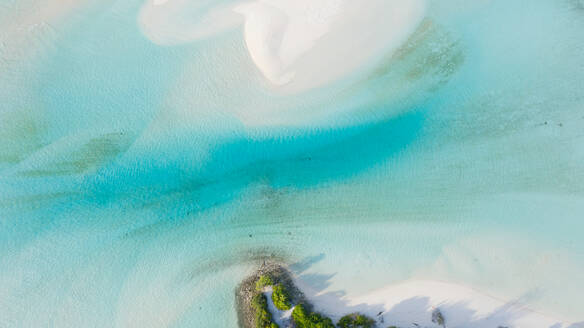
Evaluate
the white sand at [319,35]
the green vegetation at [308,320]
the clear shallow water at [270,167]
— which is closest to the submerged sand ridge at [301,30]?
the white sand at [319,35]

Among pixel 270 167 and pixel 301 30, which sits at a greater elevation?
pixel 301 30

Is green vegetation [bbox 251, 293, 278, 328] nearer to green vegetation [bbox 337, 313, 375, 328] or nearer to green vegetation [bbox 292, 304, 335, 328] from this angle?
green vegetation [bbox 292, 304, 335, 328]

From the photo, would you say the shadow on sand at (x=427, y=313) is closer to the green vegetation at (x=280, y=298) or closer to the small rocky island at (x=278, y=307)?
the small rocky island at (x=278, y=307)

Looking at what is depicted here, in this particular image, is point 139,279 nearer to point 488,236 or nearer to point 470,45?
point 488,236

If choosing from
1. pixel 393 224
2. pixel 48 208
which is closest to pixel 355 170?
pixel 393 224

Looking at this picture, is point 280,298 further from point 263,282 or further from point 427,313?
point 427,313

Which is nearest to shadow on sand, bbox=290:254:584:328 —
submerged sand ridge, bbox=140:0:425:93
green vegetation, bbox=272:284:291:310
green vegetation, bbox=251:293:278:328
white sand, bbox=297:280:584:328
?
white sand, bbox=297:280:584:328

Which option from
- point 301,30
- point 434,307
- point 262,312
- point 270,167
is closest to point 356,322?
point 434,307
